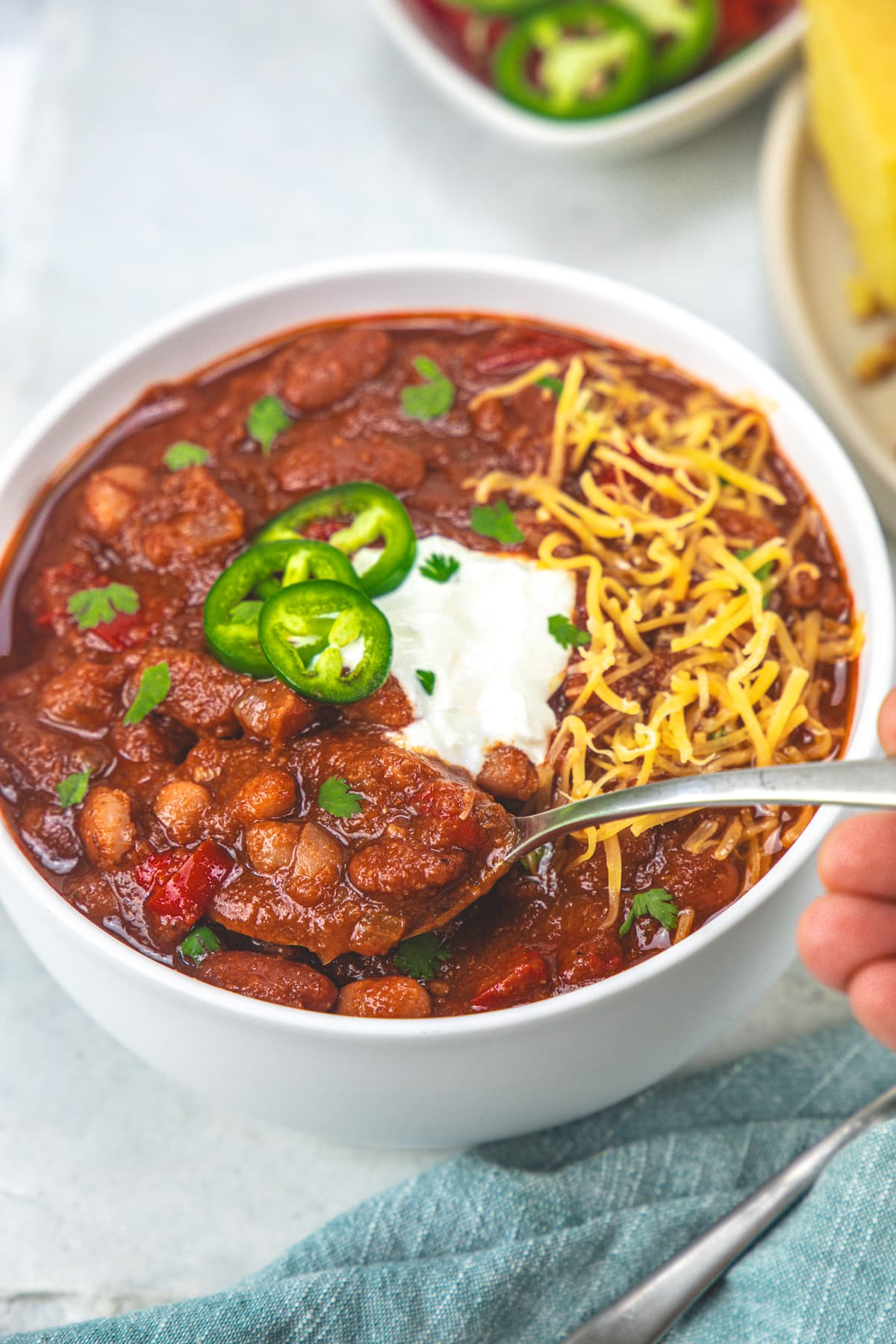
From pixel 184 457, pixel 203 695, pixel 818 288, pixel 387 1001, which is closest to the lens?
pixel 387 1001

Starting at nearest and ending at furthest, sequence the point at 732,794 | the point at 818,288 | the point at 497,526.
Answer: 1. the point at 732,794
2. the point at 497,526
3. the point at 818,288

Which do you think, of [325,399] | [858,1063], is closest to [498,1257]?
[858,1063]

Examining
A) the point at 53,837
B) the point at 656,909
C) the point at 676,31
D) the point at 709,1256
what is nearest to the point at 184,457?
the point at 53,837

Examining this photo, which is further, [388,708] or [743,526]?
[743,526]

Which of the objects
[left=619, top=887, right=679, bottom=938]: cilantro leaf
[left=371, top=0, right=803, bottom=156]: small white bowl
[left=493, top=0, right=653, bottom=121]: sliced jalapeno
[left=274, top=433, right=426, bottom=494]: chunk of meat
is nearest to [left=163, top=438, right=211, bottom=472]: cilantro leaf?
[left=274, top=433, right=426, bottom=494]: chunk of meat

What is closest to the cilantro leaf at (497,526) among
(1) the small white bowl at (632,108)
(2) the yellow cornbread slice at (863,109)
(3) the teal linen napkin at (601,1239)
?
(3) the teal linen napkin at (601,1239)

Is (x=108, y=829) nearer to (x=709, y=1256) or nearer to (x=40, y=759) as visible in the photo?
(x=40, y=759)

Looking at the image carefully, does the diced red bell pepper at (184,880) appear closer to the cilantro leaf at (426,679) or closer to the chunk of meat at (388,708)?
Result: the chunk of meat at (388,708)
